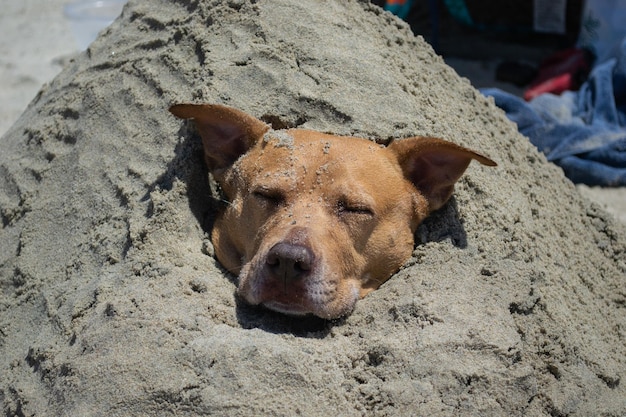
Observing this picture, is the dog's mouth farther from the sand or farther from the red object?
the red object

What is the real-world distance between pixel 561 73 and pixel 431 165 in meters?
4.73

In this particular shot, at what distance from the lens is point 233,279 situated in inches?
141

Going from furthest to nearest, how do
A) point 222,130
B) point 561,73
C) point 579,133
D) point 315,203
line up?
point 561,73 < point 579,133 < point 222,130 < point 315,203

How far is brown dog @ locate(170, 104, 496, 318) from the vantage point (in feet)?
10.7

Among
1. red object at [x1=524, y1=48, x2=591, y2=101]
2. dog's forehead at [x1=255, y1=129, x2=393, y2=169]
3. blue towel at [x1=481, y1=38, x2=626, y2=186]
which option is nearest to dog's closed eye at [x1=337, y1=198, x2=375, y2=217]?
dog's forehead at [x1=255, y1=129, x2=393, y2=169]

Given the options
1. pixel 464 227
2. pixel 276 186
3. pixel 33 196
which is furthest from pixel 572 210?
pixel 33 196

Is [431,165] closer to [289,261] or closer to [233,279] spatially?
[289,261]

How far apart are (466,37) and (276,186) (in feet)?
19.9

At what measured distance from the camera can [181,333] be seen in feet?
→ 10.3

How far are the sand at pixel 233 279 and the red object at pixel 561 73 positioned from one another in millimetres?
3205

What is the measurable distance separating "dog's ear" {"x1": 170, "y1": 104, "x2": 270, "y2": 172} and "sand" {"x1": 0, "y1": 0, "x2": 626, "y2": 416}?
144 mm

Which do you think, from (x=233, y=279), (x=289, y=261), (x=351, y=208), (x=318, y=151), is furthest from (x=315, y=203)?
(x=233, y=279)

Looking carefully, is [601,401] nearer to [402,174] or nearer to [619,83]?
[402,174]

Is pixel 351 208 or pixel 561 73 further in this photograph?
pixel 561 73
